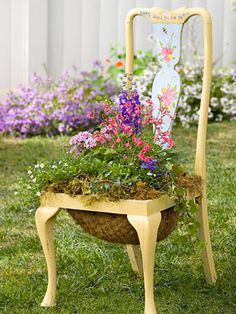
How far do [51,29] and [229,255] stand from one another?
12.6 ft

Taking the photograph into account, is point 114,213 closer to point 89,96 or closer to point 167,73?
point 167,73

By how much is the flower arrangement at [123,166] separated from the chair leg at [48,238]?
8 cm

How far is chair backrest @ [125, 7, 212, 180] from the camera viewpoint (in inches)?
141

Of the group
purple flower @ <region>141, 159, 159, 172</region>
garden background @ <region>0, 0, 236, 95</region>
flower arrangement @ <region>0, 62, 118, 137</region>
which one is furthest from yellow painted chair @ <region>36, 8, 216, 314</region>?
garden background @ <region>0, 0, 236, 95</region>

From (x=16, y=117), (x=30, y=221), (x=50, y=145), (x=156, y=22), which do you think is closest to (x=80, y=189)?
(x=156, y=22)

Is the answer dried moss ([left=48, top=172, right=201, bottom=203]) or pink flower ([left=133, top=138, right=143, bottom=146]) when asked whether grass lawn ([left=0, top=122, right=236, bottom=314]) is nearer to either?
dried moss ([left=48, top=172, right=201, bottom=203])

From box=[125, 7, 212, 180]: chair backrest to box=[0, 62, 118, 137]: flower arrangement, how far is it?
10.1ft

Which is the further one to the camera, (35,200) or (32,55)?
(32,55)

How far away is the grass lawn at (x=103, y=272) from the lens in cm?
348

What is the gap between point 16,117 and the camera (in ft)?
23.0

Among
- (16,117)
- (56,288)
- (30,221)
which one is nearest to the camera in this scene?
(56,288)

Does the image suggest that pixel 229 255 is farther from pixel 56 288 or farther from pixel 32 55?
pixel 32 55

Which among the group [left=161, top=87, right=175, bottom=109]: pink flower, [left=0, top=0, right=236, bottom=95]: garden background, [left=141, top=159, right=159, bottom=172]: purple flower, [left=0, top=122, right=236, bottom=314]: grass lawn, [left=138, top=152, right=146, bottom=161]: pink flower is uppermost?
[left=0, top=0, right=236, bottom=95]: garden background

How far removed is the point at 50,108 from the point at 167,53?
11.1ft
